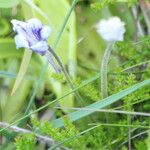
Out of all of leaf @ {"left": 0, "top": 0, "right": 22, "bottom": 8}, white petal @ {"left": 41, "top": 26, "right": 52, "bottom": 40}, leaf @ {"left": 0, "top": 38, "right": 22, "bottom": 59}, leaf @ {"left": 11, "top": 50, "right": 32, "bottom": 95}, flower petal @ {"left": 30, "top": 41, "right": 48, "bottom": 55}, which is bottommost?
leaf @ {"left": 11, "top": 50, "right": 32, "bottom": 95}

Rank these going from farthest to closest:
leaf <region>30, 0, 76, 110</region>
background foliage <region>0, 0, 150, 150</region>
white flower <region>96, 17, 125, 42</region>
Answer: leaf <region>30, 0, 76, 110</region>
background foliage <region>0, 0, 150, 150</region>
white flower <region>96, 17, 125, 42</region>

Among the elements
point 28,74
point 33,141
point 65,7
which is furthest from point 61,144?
point 65,7

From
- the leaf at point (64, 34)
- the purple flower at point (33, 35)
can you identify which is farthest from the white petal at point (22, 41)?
the leaf at point (64, 34)

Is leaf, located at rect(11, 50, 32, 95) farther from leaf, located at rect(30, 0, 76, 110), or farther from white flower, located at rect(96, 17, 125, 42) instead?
white flower, located at rect(96, 17, 125, 42)

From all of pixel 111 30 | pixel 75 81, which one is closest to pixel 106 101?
pixel 75 81

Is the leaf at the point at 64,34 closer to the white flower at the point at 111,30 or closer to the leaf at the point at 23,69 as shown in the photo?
the leaf at the point at 23,69

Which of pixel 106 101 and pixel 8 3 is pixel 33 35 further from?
pixel 8 3

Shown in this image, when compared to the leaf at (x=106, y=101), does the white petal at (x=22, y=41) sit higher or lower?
higher

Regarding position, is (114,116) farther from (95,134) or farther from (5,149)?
(5,149)

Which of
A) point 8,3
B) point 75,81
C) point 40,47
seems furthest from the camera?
point 8,3

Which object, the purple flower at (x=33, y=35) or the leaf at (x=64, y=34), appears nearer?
the purple flower at (x=33, y=35)

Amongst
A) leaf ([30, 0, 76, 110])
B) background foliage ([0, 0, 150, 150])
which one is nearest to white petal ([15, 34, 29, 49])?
background foliage ([0, 0, 150, 150])

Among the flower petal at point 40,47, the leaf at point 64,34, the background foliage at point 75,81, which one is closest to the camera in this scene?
the flower petal at point 40,47

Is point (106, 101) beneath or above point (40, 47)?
beneath
